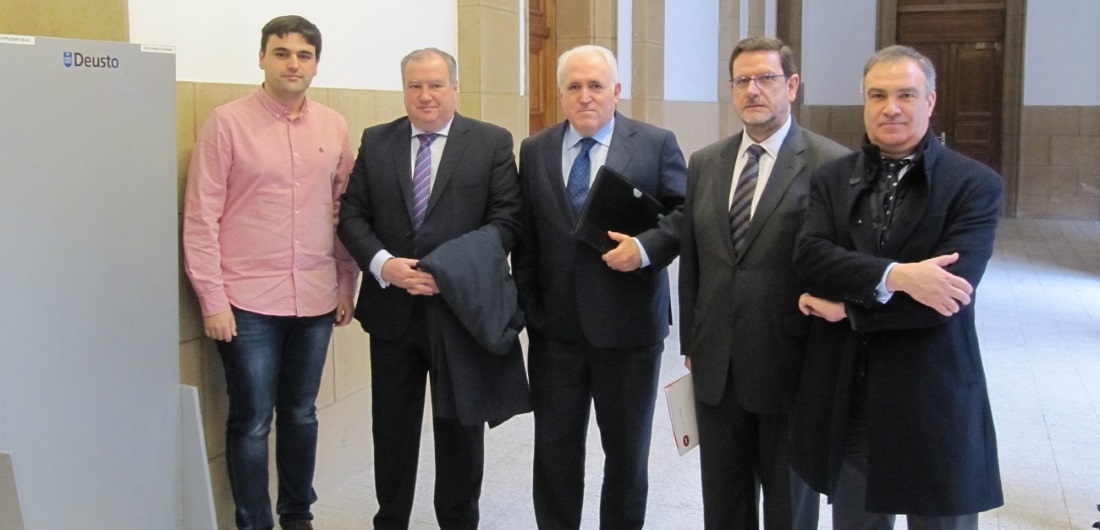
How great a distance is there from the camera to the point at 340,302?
3611mm

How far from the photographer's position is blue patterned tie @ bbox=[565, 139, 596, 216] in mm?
3152

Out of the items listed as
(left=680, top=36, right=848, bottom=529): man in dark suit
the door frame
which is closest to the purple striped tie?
(left=680, top=36, right=848, bottom=529): man in dark suit

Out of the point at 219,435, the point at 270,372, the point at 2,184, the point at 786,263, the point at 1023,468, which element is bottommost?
the point at 1023,468

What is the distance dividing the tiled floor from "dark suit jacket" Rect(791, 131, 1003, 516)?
4.90 feet

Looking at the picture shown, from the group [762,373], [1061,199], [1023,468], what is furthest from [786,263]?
[1061,199]

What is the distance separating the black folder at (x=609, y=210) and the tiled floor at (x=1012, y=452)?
50.4 inches

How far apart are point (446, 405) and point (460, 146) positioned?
804mm

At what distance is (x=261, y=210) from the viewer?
3.33 m

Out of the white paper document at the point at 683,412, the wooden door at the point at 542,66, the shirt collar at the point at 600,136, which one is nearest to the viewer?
the white paper document at the point at 683,412

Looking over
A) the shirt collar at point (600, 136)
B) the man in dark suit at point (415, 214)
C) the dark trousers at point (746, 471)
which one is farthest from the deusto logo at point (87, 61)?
the dark trousers at point (746, 471)

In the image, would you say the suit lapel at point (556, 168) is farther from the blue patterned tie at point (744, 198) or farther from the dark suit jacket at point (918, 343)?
the dark suit jacket at point (918, 343)

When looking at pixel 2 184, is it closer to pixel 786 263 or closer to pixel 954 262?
→ pixel 786 263

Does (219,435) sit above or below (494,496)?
above

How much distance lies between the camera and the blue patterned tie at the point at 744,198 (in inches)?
111
